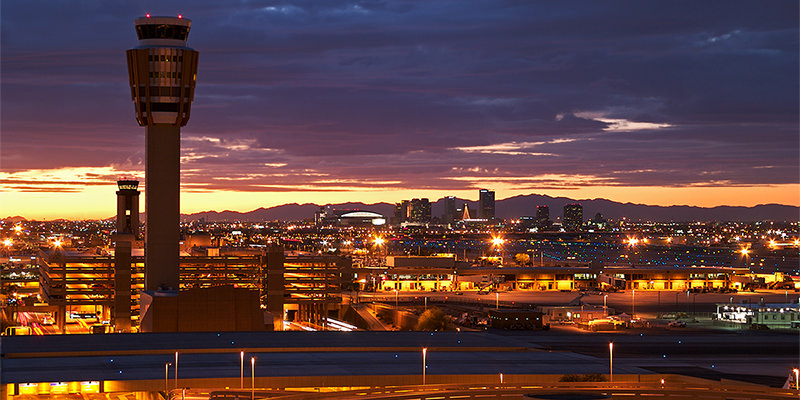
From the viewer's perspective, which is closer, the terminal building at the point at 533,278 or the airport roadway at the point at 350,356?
the airport roadway at the point at 350,356

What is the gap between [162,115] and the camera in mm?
113438

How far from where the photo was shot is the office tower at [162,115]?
112 metres

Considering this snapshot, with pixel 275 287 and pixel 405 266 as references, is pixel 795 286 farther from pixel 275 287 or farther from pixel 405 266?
pixel 275 287

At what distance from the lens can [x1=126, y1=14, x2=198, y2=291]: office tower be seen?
112m

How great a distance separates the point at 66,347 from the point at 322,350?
16.7 meters

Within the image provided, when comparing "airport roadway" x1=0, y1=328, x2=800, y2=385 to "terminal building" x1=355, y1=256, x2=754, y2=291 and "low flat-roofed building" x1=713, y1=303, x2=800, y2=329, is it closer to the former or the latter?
"low flat-roofed building" x1=713, y1=303, x2=800, y2=329

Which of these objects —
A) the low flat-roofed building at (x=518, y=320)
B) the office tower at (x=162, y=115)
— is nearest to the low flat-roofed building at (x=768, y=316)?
the low flat-roofed building at (x=518, y=320)

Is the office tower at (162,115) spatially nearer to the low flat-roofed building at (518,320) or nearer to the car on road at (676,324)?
the low flat-roofed building at (518,320)

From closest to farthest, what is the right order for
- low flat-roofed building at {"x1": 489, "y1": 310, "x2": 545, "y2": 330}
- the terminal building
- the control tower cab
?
low flat-roofed building at {"x1": 489, "y1": 310, "x2": 545, "y2": 330} → the control tower cab → the terminal building

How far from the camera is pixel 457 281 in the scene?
178 metres

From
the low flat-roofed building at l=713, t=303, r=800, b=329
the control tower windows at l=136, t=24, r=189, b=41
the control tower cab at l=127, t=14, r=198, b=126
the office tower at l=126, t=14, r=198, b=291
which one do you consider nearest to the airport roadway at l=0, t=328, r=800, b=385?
the low flat-roofed building at l=713, t=303, r=800, b=329

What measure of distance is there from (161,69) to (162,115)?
15.4 feet

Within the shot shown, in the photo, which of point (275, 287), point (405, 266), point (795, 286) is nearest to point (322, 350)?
point (275, 287)

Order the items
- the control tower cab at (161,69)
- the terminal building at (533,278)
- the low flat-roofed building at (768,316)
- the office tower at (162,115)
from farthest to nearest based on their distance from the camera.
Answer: the terminal building at (533,278), the low flat-roofed building at (768,316), the office tower at (162,115), the control tower cab at (161,69)
